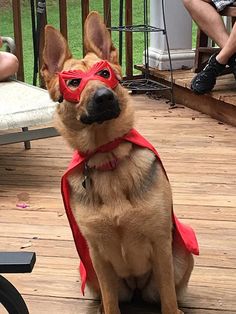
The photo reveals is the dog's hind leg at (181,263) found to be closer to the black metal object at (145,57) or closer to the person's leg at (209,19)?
the person's leg at (209,19)

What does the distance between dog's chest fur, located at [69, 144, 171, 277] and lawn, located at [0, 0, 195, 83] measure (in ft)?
17.6

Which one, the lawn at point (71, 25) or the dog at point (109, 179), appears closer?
the dog at point (109, 179)

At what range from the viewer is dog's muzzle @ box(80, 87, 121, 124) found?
1.91 metres

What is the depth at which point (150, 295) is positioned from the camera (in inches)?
95.0

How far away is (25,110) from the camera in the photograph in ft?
12.0

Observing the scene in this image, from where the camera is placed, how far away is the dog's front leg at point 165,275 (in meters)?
2.11

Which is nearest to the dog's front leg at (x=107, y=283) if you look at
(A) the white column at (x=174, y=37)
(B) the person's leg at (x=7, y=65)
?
(B) the person's leg at (x=7, y=65)

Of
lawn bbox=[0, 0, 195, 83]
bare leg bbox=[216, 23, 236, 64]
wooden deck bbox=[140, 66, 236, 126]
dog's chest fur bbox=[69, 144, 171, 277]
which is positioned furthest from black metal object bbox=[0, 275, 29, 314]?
lawn bbox=[0, 0, 195, 83]

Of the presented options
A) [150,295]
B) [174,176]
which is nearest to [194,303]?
[150,295]

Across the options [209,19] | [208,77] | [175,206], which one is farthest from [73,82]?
[209,19]

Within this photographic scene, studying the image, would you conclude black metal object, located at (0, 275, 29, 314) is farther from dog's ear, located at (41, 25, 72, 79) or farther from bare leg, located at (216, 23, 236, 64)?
bare leg, located at (216, 23, 236, 64)

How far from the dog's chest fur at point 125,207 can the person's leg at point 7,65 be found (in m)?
2.26

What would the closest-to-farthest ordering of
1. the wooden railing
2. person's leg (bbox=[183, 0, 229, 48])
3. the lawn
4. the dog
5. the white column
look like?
the dog → person's leg (bbox=[183, 0, 229, 48]) → the wooden railing → the white column → the lawn

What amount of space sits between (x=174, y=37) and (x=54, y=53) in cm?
386
